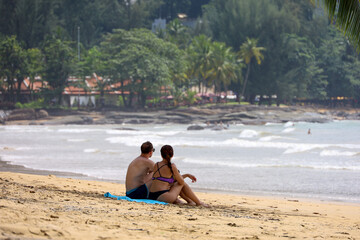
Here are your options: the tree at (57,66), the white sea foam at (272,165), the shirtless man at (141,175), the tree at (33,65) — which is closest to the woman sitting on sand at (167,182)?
the shirtless man at (141,175)

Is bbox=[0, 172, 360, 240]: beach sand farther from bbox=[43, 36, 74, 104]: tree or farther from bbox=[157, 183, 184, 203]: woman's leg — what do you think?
bbox=[43, 36, 74, 104]: tree

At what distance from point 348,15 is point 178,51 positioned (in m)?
57.3

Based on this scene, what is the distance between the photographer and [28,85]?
6056cm

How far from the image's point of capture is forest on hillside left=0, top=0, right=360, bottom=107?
58.4 metres

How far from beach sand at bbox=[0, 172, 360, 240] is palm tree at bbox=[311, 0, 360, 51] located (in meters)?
2.15

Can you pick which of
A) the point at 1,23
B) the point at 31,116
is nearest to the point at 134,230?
the point at 31,116

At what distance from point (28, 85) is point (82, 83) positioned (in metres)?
6.03

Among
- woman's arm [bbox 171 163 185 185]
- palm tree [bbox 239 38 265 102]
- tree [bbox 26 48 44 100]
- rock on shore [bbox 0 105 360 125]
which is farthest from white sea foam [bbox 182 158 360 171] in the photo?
palm tree [bbox 239 38 265 102]

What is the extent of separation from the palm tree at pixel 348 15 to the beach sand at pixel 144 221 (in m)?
2.15

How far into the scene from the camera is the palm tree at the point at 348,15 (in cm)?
529

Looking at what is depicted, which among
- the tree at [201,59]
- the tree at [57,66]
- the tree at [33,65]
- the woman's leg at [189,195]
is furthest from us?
the tree at [201,59]

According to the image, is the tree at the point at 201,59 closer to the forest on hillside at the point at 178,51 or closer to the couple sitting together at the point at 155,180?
the forest on hillside at the point at 178,51

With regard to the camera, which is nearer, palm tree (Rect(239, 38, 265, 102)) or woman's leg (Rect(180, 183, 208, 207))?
woman's leg (Rect(180, 183, 208, 207))

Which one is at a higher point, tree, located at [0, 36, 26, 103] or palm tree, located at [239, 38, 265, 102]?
palm tree, located at [239, 38, 265, 102]
